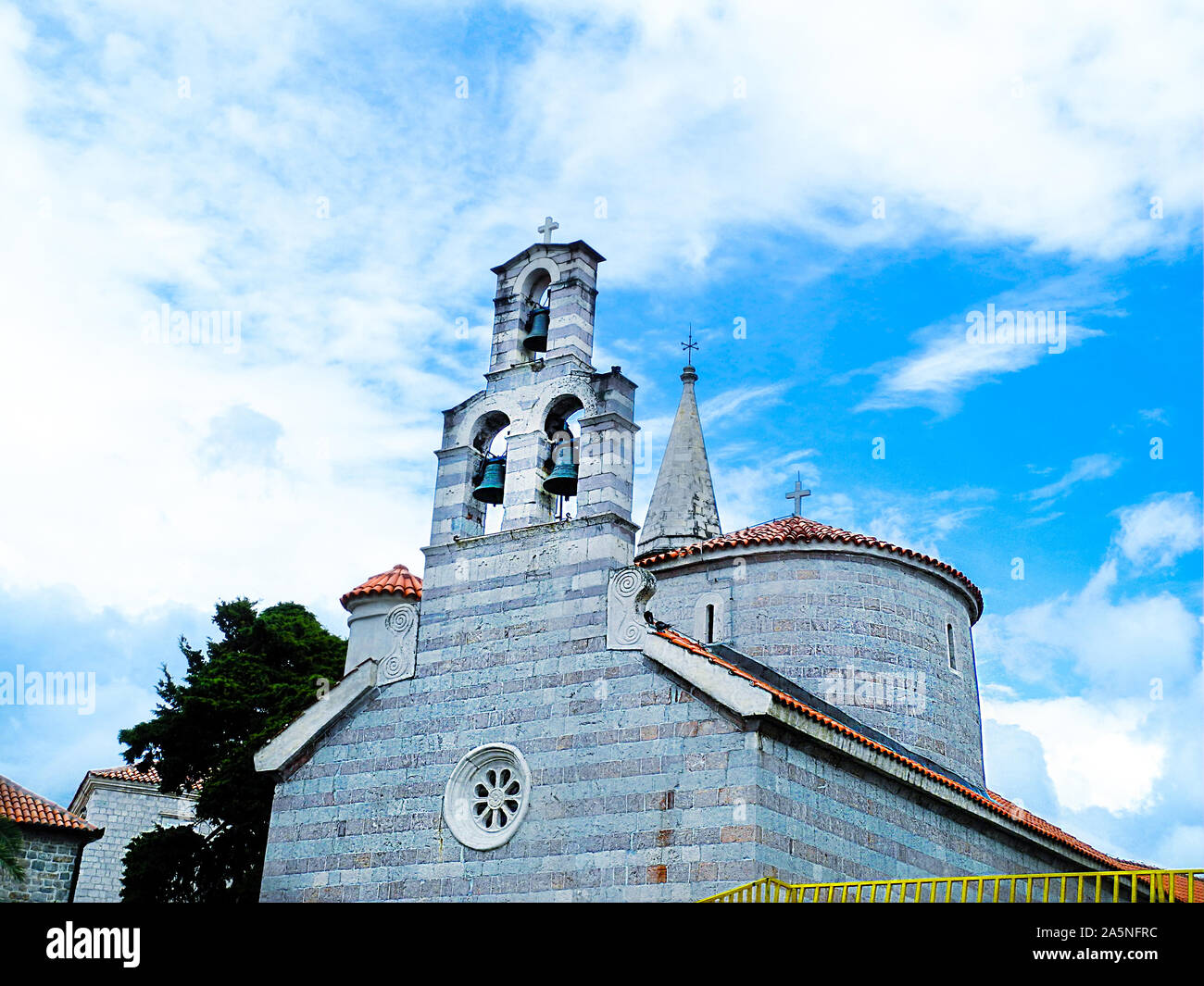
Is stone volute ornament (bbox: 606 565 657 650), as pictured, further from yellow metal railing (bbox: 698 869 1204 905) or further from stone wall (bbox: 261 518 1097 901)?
yellow metal railing (bbox: 698 869 1204 905)

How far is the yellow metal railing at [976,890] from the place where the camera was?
871cm

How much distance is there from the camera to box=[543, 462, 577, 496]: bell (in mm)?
15711

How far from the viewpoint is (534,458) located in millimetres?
16016

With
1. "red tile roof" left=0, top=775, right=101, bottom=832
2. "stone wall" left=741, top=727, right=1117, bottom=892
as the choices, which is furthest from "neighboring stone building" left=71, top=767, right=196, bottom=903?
"stone wall" left=741, top=727, right=1117, bottom=892

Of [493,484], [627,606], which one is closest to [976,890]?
[627,606]

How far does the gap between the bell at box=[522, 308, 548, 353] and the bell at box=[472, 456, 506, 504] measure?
1.72m

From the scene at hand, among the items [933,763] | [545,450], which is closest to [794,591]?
[933,763]

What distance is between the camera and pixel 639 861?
12977mm

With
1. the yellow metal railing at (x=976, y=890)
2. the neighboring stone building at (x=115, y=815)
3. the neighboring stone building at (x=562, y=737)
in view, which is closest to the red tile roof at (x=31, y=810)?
the neighboring stone building at (x=115, y=815)

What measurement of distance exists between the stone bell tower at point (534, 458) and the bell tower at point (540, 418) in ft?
0.05

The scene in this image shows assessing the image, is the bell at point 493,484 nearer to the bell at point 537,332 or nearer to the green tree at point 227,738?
the bell at point 537,332

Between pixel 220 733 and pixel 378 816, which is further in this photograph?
pixel 220 733
